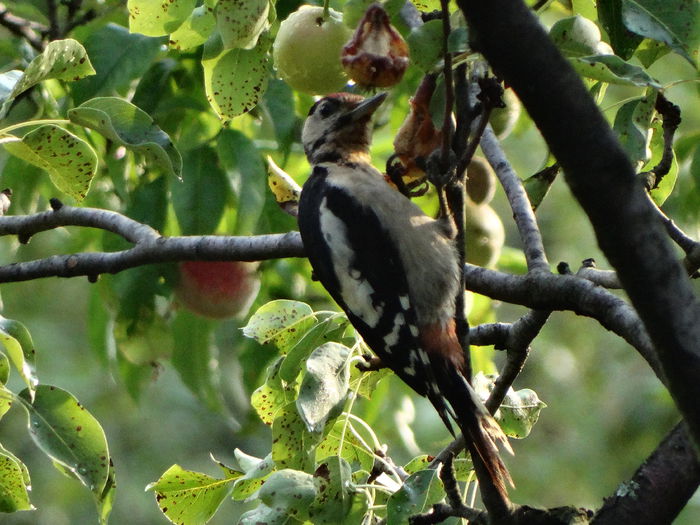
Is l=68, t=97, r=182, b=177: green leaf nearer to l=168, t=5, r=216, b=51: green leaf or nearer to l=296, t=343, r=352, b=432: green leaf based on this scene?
l=168, t=5, r=216, b=51: green leaf

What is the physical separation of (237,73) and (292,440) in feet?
2.48

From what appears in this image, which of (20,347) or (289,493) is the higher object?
(20,347)

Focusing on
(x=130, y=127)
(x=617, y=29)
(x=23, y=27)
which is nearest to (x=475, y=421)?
(x=617, y=29)

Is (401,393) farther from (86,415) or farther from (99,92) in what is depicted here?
(86,415)

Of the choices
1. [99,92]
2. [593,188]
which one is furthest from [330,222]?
[593,188]

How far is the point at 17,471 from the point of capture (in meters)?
2.03

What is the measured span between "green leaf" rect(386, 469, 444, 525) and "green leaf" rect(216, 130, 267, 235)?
1.21m

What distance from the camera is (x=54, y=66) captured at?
211cm

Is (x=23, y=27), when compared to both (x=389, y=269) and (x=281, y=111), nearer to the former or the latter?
(x=281, y=111)

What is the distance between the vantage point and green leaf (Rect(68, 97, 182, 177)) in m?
2.20

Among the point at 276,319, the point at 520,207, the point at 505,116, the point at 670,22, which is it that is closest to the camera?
the point at 670,22

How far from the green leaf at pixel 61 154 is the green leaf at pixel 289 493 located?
2.52 ft

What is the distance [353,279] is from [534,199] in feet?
1.61

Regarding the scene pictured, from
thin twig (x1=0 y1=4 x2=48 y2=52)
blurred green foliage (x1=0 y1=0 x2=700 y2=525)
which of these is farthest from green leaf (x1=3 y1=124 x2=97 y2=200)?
thin twig (x1=0 y1=4 x2=48 y2=52)
